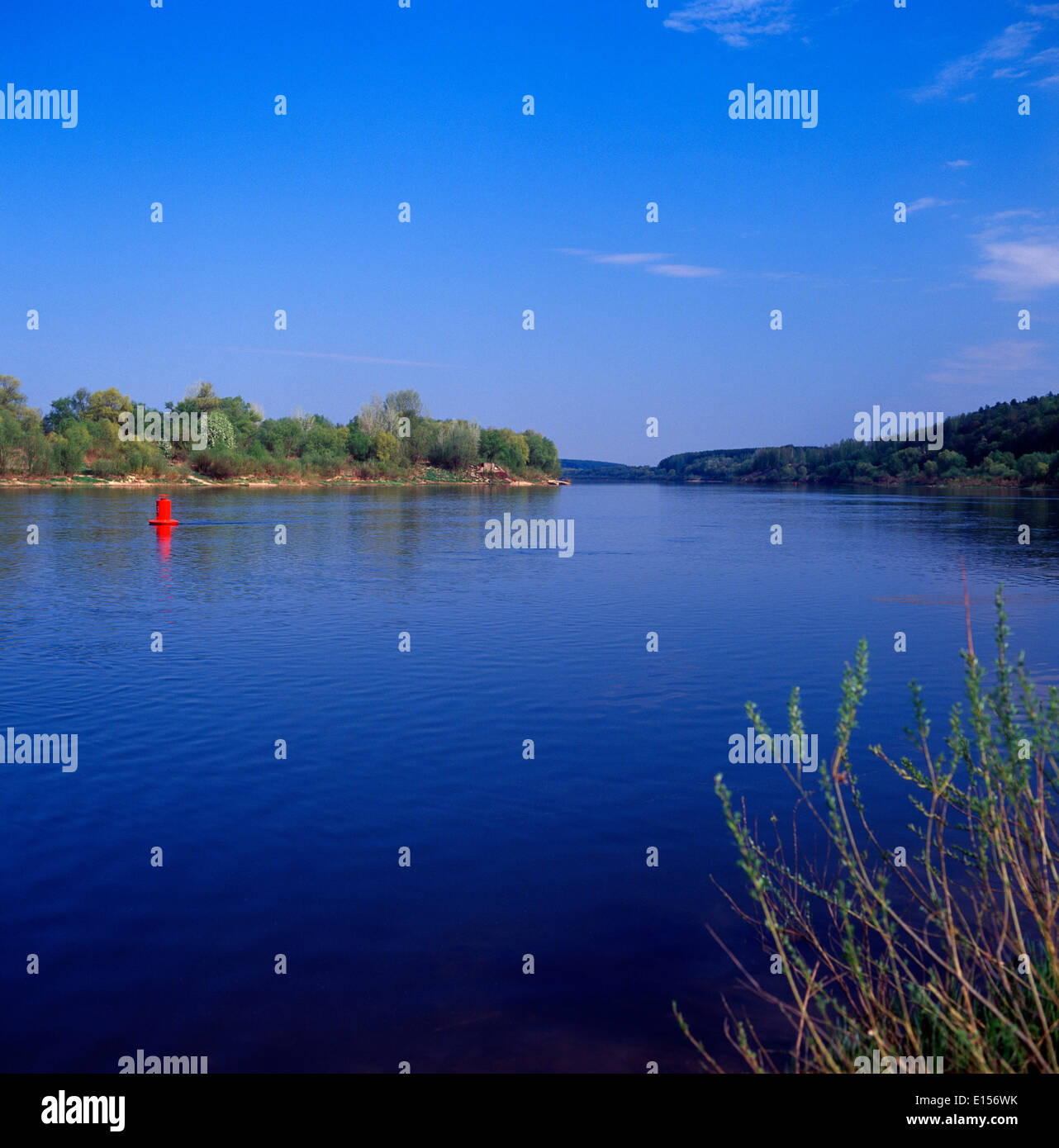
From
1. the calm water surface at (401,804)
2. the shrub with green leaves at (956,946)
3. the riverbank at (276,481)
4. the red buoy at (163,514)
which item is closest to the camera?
the shrub with green leaves at (956,946)

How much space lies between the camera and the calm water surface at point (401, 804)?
5715mm

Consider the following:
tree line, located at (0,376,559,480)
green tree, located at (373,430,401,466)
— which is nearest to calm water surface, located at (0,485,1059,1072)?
tree line, located at (0,376,559,480)

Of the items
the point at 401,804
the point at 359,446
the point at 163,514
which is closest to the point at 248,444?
the point at 359,446

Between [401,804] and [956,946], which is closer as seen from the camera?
[956,946]

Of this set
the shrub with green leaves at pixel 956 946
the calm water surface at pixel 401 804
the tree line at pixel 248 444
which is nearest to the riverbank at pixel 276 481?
the tree line at pixel 248 444

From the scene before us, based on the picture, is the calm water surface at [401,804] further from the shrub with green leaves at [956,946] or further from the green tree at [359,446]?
the green tree at [359,446]

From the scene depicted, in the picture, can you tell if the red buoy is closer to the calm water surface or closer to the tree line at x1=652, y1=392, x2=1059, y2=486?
the calm water surface

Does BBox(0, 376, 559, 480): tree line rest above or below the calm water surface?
above

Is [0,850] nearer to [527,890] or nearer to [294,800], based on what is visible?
[294,800]

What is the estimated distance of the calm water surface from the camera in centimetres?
571

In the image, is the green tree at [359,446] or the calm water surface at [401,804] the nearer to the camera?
the calm water surface at [401,804]

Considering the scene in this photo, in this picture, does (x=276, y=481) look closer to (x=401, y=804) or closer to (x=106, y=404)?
(x=106, y=404)

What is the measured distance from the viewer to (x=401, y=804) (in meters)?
9.37
